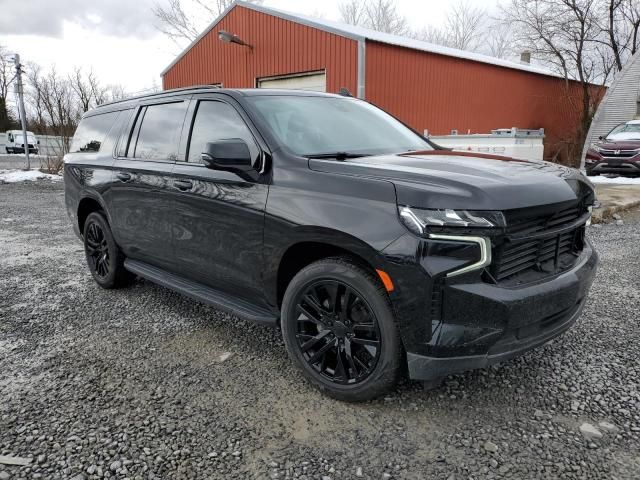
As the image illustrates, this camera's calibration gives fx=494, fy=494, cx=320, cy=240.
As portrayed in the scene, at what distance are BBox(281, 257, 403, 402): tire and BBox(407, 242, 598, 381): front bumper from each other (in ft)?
0.61

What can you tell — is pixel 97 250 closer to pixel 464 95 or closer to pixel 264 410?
pixel 264 410

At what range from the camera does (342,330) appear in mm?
2613

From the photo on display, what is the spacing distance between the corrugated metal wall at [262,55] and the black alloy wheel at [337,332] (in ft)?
38.7

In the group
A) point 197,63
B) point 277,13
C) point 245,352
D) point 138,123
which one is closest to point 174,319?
point 245,352

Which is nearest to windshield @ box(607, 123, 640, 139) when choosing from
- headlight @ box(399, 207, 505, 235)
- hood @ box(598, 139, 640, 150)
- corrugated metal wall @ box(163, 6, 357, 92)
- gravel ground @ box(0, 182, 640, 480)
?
hood @ box(598, 139, 640, 150)

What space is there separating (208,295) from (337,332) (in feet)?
3.73

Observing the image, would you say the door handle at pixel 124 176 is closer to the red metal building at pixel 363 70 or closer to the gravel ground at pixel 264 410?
the gravel ground at pixel 264 410

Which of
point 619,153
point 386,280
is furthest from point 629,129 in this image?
point 386,280

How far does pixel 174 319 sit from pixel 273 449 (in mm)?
1916

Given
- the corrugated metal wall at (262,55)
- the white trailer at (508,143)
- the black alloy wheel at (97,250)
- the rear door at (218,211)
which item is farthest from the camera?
the corrugated metal wall at (262,55)

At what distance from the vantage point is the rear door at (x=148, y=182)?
3676mm

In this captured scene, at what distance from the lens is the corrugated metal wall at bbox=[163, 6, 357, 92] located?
1393 centimetres

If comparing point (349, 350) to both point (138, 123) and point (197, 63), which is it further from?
point (197, 63)

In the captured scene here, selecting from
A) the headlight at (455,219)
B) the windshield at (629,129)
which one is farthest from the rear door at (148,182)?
the windshield at (629,129)
